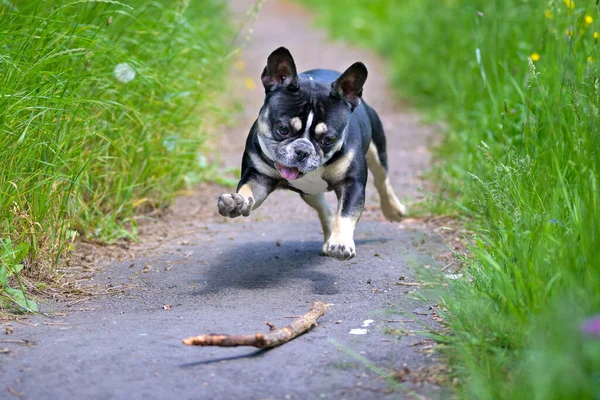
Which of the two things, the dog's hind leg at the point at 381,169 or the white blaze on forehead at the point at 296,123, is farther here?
the dog's hind leg at the point at 381,169

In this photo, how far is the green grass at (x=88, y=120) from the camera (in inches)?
171

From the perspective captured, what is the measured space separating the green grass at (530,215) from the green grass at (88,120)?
2.17m

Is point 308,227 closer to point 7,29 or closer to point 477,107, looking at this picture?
point 477,107

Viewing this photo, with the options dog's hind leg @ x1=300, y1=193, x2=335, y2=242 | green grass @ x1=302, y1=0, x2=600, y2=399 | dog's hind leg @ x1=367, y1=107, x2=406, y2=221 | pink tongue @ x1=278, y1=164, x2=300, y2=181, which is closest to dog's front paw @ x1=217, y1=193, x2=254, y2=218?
pink tongue @ x1=278, y1=164, x2=300, y2=181

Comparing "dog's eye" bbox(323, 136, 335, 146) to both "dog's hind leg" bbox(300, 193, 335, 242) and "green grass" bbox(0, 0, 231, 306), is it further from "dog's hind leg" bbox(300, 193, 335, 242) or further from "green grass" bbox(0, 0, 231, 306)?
"green grass" bbox(0, 0, 231, 306)

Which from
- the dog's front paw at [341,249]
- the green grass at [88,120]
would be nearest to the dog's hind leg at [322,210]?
the dog's front paw at [341,249]

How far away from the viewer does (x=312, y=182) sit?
16.1 feet

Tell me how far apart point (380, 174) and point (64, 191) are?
222 centimetres

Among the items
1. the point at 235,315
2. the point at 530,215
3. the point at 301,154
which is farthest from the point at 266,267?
the point at 530,215

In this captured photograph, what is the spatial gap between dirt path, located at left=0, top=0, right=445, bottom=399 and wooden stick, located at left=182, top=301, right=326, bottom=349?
0.05 m

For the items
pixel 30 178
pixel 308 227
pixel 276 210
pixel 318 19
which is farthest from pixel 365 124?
pixel 318 19

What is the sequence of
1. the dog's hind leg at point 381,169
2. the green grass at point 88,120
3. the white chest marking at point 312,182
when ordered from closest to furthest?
the green grass at point 88,120 < the white chest marking at point 312,182 < the dog's hind leg at point 381,169

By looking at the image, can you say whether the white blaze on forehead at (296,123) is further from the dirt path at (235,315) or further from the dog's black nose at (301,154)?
the dirt path at (235,315)

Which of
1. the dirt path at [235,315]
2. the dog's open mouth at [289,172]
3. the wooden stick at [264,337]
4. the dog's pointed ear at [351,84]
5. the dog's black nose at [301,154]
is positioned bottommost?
the dirt path at [235,315]
